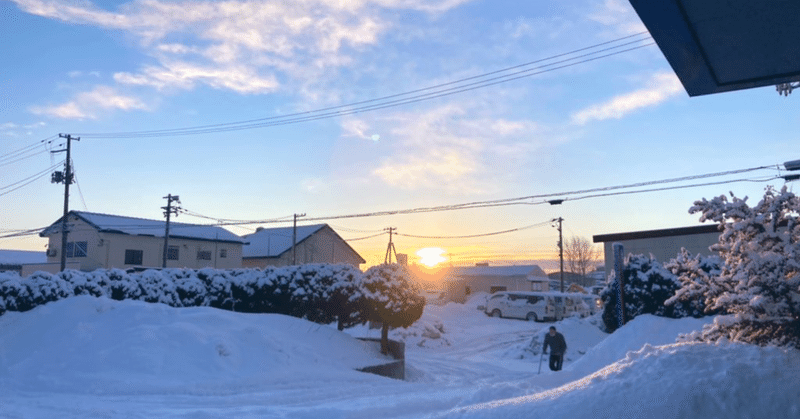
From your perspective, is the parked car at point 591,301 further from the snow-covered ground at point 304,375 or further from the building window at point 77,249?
the building window at point 77,249

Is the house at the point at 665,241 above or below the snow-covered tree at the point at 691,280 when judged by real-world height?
above

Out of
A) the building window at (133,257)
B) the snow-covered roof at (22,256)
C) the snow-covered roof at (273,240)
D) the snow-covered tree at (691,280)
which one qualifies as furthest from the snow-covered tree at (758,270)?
the snow-covered roof at (22,256)

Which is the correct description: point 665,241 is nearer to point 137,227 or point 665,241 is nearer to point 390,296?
point 390,296

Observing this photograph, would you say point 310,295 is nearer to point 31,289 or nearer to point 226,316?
point 226,316

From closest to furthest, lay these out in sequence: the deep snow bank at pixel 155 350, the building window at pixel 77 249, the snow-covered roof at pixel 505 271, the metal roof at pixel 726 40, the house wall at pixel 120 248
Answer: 1. the metal roof at pixel 726 40
2. the deep snow bank at pixel 155 350
3. the house wall at pixel 120 248
4. the building window at pixel 77 249
5. the snow-covered roof at pixel 505 271

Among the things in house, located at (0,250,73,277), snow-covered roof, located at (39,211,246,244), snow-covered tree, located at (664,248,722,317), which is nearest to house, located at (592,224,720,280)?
snow-covered tree, located at (664,248,722,317)

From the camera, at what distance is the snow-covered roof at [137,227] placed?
144 feet

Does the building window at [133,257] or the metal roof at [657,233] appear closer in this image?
the metal roof at [657,233]

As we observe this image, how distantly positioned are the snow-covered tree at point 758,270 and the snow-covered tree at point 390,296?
43.5ft


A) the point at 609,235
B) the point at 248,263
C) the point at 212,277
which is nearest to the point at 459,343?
the point at 609,235

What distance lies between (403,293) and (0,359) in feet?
35.5

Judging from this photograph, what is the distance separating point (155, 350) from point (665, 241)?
71.0ft

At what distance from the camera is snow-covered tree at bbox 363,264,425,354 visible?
→ 64.7ft

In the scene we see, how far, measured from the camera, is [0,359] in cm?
1407
